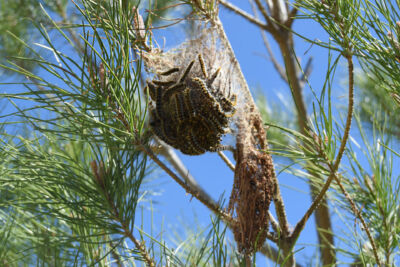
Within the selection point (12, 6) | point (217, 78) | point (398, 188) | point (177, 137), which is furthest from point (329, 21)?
point (12, 6)

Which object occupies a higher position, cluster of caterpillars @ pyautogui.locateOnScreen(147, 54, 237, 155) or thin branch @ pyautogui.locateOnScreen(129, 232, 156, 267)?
cluster of caterpillars @ pyautogui.locateOnScreen(147, 54, 237, 155)

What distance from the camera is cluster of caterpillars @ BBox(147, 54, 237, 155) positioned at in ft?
3.01

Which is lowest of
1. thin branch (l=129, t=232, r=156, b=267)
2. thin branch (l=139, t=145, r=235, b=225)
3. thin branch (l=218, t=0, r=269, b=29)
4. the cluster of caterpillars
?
thin branch (l=129, t=232, r=156, b=267)

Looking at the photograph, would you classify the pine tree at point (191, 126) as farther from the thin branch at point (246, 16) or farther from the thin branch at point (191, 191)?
the thin branch at point (246, 16)

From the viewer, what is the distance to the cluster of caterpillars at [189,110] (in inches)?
36.1

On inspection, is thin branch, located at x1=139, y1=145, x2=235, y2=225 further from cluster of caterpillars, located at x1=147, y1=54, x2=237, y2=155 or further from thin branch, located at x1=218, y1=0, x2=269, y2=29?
thin branch, located at x1=218, y1=0, x2=269, y2=29

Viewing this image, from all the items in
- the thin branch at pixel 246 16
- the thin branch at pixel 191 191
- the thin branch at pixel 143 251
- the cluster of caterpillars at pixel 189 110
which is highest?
the thin branch at pixel 246 16

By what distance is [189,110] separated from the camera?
35.9 inches

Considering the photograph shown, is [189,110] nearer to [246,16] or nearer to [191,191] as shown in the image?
[191,191]

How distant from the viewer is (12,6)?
189 cm

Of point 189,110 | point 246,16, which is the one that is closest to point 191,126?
point 189,110

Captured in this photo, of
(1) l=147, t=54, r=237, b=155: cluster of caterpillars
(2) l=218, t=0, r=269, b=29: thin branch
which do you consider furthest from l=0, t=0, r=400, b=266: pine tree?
(2) l=218, t=0, r=269, b=29: thin branch

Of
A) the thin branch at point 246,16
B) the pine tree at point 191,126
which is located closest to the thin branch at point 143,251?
the pine tree at point 191,126

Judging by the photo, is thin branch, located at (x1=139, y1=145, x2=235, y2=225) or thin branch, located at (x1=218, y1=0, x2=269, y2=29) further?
thin branch, located at (x1=218, y1=0, x2=269, y2=29)
